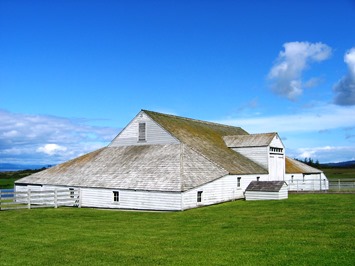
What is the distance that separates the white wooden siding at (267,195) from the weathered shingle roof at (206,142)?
2.34m

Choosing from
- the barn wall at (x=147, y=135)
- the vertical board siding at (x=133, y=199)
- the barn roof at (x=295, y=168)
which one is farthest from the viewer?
the barn roof at (x=295, y=168)

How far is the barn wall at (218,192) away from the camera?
3353 centimetres

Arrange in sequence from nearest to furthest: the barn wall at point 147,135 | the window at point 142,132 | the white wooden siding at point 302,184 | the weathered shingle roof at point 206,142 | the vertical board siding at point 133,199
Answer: the vertical board siding at point 133,199, the weathered shingle roof at point 206,142, the barn wall at point 147,135, the window at point 142,132, the white wooden siding at point 302,184

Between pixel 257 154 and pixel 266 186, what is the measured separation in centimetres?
833

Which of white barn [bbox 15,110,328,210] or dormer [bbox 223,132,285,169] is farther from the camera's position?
dormer [bbox 223,132,285,169]

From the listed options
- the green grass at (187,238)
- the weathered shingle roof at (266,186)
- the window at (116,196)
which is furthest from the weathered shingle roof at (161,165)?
the green grass at (187,238)

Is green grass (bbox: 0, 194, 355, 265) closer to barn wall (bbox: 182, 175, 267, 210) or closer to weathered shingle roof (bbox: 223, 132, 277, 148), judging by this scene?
barn wall (bbox: 182, 175, 267, 210)

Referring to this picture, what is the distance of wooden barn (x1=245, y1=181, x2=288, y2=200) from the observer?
38.5 meters

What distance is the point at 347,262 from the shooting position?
45.8 feet

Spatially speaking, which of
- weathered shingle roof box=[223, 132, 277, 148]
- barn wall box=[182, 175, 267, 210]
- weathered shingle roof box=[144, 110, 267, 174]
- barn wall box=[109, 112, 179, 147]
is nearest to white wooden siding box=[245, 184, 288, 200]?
barn wall box=[182, 175, 267, 210]

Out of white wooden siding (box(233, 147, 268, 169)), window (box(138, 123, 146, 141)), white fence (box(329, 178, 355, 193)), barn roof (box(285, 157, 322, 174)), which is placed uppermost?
window (box(138, 123, 146, 141))

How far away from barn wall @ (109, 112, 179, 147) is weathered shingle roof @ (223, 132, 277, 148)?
10197 millimetres

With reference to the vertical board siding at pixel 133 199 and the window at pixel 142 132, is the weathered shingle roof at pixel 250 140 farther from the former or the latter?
the vertical board siding at pixel 133 199

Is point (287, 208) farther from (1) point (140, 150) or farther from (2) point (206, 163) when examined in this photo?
(1) point (140, 150)
